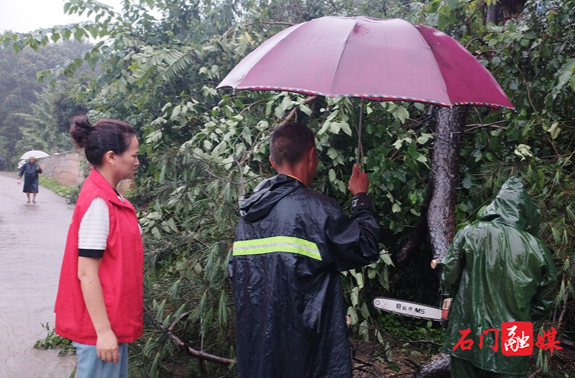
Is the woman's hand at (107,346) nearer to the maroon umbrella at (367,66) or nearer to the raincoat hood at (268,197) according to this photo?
the raincoat hood at (268,197)

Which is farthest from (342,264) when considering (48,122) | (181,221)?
(48,122)

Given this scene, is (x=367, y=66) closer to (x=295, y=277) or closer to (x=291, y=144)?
(x=291, y=144)

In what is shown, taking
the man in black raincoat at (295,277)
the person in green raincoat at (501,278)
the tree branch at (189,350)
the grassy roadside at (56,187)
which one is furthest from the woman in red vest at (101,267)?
the grassy roadside at (56,187)

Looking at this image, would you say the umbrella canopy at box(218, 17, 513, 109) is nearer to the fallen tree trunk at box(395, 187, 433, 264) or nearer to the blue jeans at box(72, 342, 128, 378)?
the blue jeans at box(72, 342, 128, 378)

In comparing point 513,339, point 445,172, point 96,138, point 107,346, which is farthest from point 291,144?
point 445,172

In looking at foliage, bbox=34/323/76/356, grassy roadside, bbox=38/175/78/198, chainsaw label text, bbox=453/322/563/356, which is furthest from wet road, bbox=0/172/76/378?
grassy roadside, bbox=38/175/78/198

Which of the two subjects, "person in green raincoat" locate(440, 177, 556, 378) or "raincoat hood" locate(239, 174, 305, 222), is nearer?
"raincoat hood" locate(239, 174, 305, 222)

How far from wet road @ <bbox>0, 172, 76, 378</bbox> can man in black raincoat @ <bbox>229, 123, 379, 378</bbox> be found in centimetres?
251

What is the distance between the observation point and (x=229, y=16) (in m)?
5.67

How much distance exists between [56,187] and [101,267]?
70.7ft

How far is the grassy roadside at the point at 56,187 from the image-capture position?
18216 mm

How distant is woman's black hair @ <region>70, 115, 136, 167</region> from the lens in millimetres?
2025

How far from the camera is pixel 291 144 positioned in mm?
2014

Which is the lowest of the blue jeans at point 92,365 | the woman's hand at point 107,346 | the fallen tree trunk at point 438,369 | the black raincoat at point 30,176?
the black raincoat at point 30,176
